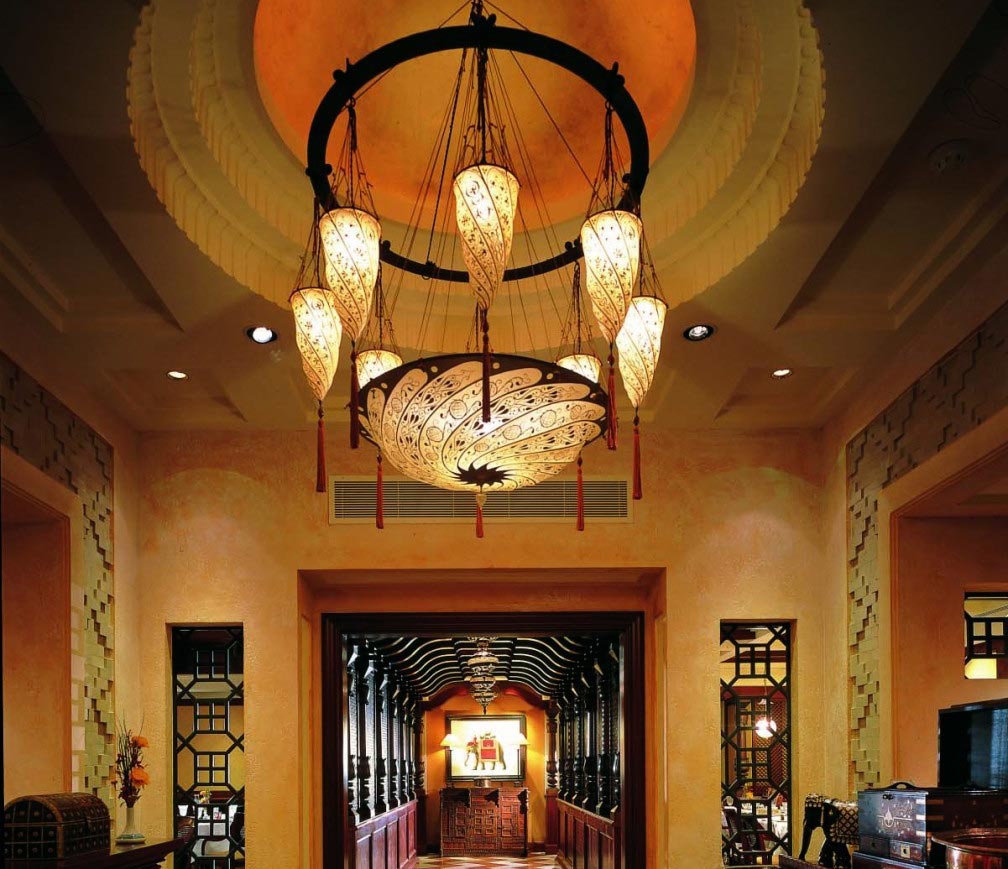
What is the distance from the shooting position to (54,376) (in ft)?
20.7

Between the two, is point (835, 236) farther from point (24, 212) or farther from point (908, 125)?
point (24, 212)

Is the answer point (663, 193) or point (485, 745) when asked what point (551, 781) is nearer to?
point (485, 745)

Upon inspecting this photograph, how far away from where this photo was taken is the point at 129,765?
6684 millimetres

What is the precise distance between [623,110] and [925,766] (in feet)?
14.1

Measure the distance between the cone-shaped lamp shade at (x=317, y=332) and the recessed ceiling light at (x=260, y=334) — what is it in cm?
191

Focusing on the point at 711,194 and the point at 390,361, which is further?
the point at 711,194

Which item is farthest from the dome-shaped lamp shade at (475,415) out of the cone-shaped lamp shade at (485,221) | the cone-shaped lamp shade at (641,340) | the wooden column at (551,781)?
the wooden column at (551,781)

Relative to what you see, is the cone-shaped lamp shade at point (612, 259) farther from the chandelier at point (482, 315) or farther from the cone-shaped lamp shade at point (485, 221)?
the cone-shaped lamp shade at point (485, 221)

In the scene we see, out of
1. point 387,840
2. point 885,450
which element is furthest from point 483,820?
point 885,450

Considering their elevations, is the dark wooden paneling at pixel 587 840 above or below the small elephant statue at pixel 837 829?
below

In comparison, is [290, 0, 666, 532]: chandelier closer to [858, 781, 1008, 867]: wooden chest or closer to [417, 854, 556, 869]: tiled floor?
[858, 781, 1008, 867]: wooden chest

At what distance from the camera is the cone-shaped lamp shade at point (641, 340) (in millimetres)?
4273

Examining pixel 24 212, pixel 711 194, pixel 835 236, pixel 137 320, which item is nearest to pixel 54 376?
pixel 137 320

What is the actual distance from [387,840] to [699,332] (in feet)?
29.0
